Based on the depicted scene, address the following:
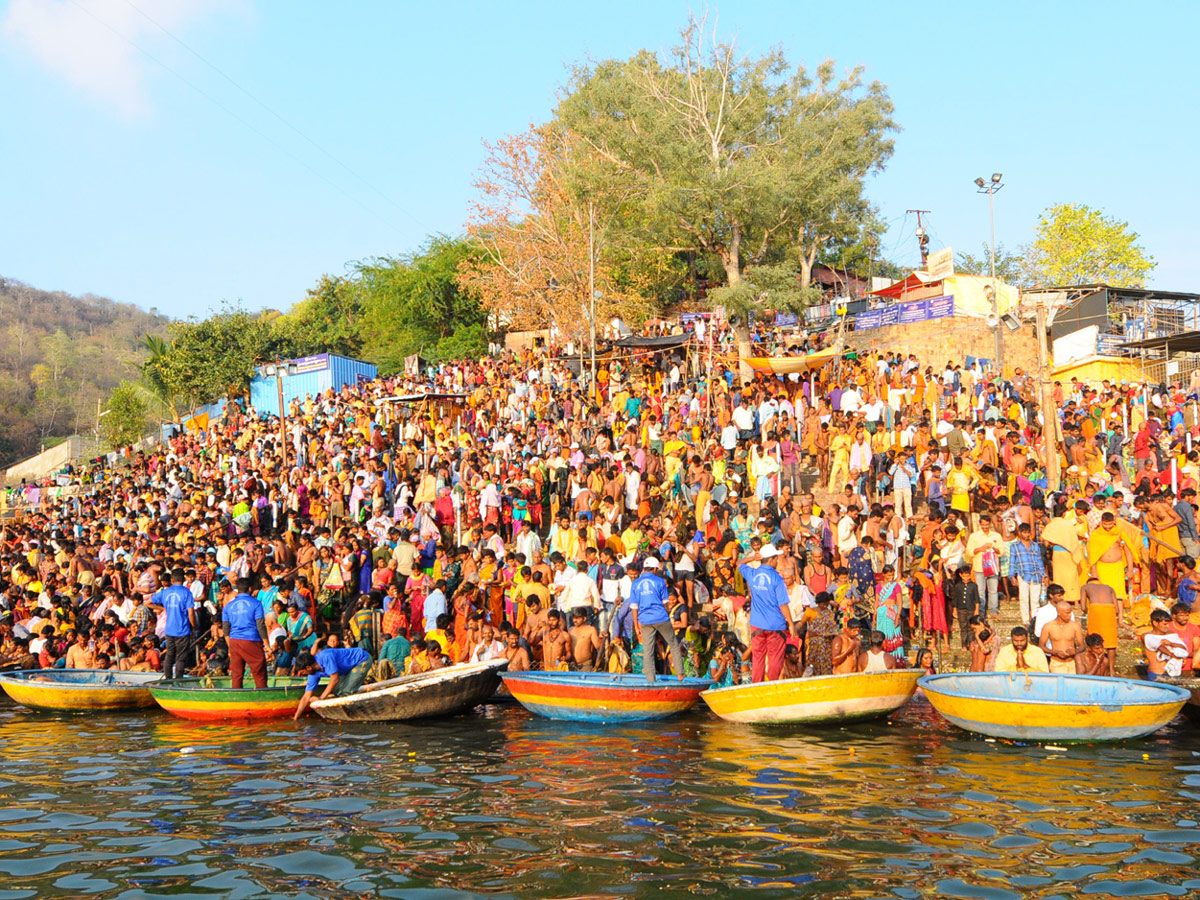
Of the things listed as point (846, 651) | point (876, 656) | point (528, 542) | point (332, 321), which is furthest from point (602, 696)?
point (332, 321)

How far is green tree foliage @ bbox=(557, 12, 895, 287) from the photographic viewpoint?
32.8 metres

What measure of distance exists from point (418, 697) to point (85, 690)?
560 centimetres

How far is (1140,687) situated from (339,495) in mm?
15800

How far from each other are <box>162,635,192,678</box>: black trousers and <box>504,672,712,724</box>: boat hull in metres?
6.18

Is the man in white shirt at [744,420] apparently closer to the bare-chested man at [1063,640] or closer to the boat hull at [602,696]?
the boat hull at [602,696]

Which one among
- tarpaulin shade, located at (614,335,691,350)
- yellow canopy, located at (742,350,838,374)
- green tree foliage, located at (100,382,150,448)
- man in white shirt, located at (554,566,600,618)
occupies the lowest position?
man in white shirt, located at (554,566,600,618)

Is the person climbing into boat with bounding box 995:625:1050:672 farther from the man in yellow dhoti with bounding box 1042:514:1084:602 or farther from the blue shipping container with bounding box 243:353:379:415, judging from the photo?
the blue shipping container with bounding box 243:353:379:415

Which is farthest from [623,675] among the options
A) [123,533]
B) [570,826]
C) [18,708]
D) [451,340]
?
[451,340]

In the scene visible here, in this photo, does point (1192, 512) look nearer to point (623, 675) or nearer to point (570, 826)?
point (623, 675)

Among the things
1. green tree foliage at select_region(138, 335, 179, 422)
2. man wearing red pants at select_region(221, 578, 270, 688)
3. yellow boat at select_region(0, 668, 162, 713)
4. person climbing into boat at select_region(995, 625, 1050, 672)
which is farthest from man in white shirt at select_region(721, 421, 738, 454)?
green tree foliage at select_region(138, 335, 179, 422)

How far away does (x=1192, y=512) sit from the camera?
15242mm

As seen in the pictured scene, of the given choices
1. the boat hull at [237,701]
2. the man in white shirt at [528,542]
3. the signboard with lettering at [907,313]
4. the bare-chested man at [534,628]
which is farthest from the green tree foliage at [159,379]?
the bare-chested man at [534,628]

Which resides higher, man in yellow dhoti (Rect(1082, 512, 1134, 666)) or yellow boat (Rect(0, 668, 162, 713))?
man in yellow dhoti (Rect(1082, 512, 1134, 666))

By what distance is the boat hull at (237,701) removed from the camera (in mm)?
14688
